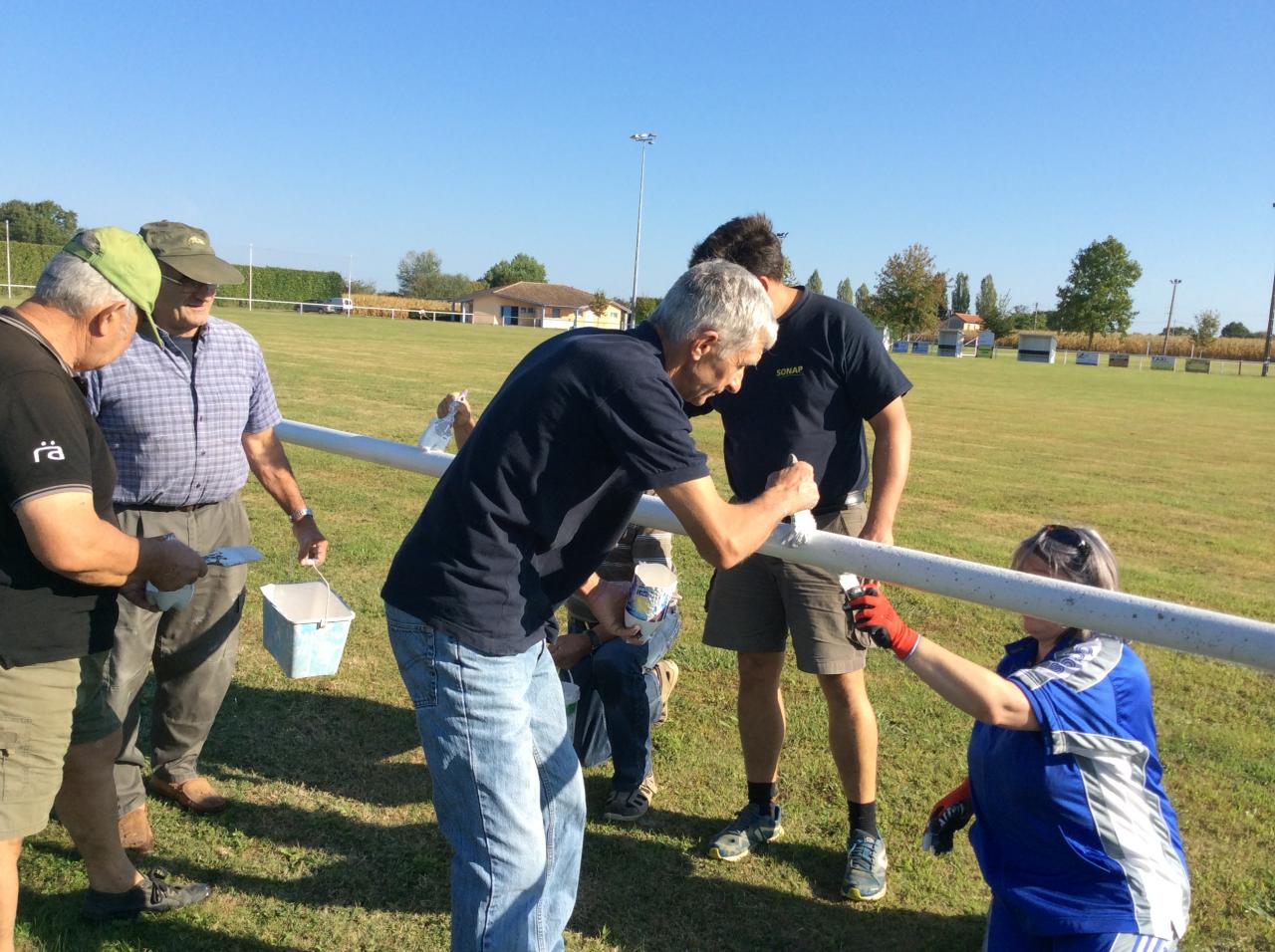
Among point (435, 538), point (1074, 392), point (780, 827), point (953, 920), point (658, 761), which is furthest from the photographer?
point (1074, 392)

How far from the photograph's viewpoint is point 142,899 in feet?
10.0

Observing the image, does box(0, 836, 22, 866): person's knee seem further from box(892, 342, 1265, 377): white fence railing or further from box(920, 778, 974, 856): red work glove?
box(892, 342, 1265, 377): white fence railing

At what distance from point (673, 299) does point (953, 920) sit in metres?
2.39

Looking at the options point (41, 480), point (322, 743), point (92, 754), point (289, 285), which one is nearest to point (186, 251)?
point (41, 480)

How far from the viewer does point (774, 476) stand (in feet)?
8.09

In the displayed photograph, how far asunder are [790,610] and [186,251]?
2.52 metres

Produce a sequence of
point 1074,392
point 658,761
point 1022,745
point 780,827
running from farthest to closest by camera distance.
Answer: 1. point 1074,392
2. point 658,761
3. point 780,827
4. point 1022,745

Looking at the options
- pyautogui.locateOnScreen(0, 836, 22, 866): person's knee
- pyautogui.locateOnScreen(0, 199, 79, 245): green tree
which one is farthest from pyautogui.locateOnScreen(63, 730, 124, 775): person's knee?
pyautogui.locateOnScreen(0, 199, 79, 245): green tree

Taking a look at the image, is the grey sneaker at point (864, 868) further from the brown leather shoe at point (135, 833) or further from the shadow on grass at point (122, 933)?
the brown leather shoe at point (135, 833)

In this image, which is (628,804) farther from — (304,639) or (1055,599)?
(1055,599)

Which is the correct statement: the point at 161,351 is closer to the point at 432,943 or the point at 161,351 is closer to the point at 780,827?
the point at 432,943

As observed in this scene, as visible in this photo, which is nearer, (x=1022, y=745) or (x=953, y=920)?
(x=1022, y=745)

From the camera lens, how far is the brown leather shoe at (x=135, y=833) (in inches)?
137

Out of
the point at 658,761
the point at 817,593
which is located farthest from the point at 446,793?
the point at 658,761
